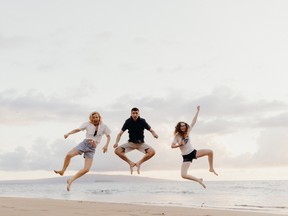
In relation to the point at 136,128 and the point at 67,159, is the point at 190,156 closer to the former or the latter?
the point at 136,128

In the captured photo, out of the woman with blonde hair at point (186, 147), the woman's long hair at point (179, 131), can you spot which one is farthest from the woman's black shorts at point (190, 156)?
the woman's long hair at point (179, 131)

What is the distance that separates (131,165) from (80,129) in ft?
8.13

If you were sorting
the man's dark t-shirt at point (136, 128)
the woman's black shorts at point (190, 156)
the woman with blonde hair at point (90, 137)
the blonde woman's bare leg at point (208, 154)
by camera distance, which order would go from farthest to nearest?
the blonde woman's bare leg at point (208, 154)
the woman's black shorts at point (190, 156)
the man's dark t-shirt at point (136, 128)
the woman with blonde hair at point (90, 137)

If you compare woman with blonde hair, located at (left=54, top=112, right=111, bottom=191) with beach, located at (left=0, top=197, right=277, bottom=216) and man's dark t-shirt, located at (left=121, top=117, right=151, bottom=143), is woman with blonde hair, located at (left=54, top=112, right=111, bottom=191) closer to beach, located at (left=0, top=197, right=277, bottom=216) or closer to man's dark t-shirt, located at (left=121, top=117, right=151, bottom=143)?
man's dark t-shirt, located at (left=121, top=117, right=151, bottom=143)

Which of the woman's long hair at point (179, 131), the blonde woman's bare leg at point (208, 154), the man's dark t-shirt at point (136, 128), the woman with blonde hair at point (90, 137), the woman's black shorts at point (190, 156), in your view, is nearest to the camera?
the woman with blonde hair at point (90, 137)

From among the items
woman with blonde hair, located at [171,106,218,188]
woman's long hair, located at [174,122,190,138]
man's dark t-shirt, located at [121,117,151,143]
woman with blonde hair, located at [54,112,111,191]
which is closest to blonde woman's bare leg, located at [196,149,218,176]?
woman with blonde hair, located at [171,106,218,188]

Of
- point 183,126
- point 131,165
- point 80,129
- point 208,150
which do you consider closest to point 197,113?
point 183,126

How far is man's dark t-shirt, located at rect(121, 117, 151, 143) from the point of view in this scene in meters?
14.0

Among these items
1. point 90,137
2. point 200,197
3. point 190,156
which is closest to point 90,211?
point 90,137

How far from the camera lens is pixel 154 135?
13977mm

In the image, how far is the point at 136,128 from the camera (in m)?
14.1

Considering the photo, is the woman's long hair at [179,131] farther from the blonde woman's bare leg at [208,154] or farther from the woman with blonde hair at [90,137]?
the woman with blonde hair at [90,137]

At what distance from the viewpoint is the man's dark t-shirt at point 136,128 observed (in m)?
14.0

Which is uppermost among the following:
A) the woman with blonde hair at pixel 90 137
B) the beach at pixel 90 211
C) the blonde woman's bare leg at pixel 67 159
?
the woman with blonde hair at pixel 90 137
